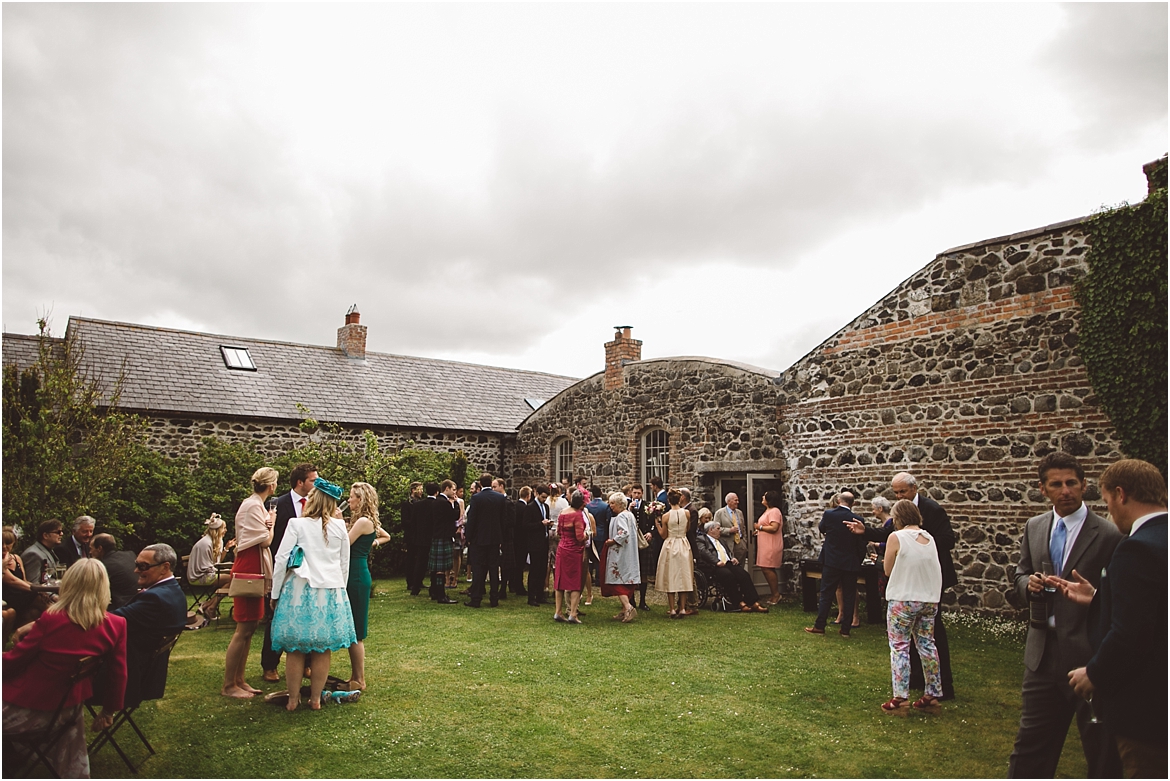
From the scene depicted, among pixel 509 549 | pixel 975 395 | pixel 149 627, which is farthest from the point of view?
pixel 509 549

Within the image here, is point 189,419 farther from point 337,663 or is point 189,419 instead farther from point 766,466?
point 766,466

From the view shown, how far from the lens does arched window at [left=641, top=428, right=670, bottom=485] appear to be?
15695mm

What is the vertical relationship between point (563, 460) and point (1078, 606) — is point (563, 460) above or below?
above

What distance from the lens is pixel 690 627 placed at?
32.0 feet

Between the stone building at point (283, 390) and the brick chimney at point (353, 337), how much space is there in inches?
1.2

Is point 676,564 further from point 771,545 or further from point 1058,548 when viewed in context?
point 1058,548

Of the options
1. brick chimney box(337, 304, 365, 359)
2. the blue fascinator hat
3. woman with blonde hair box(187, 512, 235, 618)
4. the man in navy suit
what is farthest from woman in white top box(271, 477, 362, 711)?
brick chimney box(337, 304, 365, 359)

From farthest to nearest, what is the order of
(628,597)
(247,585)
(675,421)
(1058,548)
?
(675,421), (628,597), (247,585), (1058,548)

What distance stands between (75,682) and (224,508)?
11.7 meters

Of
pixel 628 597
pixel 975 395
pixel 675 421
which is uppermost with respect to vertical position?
pixel 675 421

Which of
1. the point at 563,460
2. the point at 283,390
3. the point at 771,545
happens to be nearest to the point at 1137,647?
the point at 771,545

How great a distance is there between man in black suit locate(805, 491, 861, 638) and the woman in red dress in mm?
3148

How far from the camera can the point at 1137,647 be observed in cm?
306

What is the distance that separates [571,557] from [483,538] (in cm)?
184
